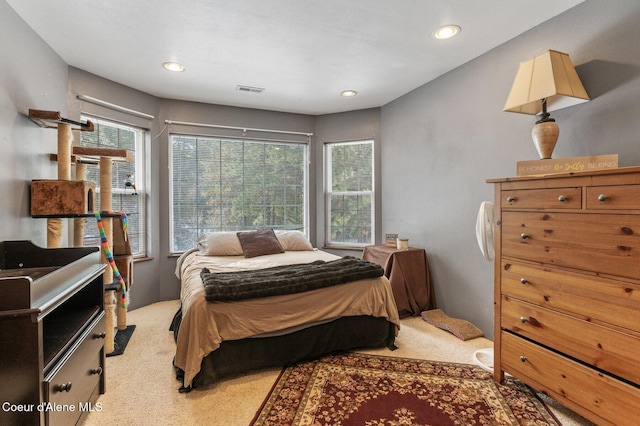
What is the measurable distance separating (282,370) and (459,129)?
2579 millimetres

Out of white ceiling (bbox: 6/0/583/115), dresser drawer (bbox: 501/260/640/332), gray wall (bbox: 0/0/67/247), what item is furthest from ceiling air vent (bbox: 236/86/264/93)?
dresser drawer (bbox: 501/260/640/332)

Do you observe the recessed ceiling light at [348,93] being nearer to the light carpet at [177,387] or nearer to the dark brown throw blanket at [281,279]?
the dark brown throw blanket at [281,279]

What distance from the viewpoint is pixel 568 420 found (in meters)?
1.60

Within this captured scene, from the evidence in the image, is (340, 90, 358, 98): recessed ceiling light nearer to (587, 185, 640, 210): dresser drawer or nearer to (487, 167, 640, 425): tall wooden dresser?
(487, 167, 640, 425): tall wooden dresser

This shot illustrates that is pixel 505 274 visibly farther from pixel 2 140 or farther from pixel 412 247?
pixel 2 140

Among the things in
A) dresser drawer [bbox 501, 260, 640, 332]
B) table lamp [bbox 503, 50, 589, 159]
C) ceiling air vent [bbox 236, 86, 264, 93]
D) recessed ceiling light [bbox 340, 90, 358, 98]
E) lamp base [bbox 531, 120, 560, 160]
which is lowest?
dresser drawer [bbox 501, 260, 640, 332]

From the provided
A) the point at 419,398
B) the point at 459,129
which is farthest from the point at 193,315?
the point at 459,129

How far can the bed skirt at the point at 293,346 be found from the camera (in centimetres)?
195

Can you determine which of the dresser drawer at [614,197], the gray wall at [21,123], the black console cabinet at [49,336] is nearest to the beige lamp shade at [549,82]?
the dresser drawer at [614,197]

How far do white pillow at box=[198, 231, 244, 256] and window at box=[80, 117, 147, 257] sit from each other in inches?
30.0

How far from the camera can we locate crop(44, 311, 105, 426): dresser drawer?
3.90 ft

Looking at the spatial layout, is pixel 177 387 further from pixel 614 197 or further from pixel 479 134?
pixel 479 134

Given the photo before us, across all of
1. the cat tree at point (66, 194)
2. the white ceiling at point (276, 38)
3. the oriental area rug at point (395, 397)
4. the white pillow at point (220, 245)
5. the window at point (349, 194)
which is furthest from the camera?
the window at point (349, 194)

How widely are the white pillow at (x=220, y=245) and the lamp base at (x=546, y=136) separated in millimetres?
2795
